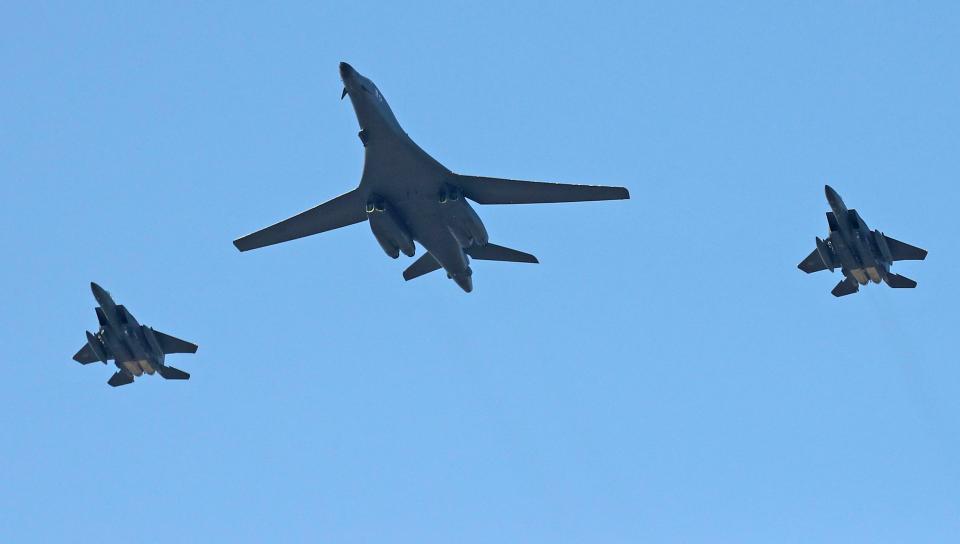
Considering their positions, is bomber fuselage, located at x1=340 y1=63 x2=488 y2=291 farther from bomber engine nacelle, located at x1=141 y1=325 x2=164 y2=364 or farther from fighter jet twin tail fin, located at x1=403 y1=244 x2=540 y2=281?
bomber engine nacelle, located at x1=141 y1=325 x2=164 y2=364

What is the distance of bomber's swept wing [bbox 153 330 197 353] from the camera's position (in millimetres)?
84125

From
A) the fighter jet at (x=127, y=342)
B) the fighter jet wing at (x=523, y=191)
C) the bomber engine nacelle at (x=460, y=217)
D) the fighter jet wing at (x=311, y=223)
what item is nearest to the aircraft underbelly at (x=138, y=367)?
the fighter jet at (x=127, y=342)

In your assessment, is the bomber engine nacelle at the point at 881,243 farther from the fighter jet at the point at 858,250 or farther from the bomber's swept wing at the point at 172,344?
the bomber's swept wing at the point at 172,344

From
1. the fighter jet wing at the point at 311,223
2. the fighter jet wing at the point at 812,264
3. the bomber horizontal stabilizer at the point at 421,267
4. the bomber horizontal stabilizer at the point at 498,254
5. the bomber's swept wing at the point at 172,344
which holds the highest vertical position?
the fighter jet wing at the point at 311,223

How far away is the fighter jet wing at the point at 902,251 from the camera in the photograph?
82.1m

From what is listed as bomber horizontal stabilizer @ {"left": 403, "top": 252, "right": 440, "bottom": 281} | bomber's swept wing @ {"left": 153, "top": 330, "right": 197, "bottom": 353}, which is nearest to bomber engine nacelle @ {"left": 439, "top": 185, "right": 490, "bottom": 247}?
bomber horizontal stabilizer @ {"left": 403, "top": 252, "right": 440, "bottom": 281}

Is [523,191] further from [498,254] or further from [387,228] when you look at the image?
[387,228]

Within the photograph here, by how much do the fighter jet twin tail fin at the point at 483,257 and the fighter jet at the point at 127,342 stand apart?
34.7 feet

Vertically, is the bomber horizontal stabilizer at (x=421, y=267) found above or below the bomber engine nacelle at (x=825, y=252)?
above

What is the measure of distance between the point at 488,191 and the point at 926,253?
1932cm

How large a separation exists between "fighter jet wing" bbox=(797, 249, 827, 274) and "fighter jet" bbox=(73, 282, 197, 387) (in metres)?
27.7

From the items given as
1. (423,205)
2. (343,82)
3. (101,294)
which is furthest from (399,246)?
(101,294)

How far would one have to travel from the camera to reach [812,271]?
281 feet

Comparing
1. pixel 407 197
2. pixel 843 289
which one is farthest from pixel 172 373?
pixel 843 289
